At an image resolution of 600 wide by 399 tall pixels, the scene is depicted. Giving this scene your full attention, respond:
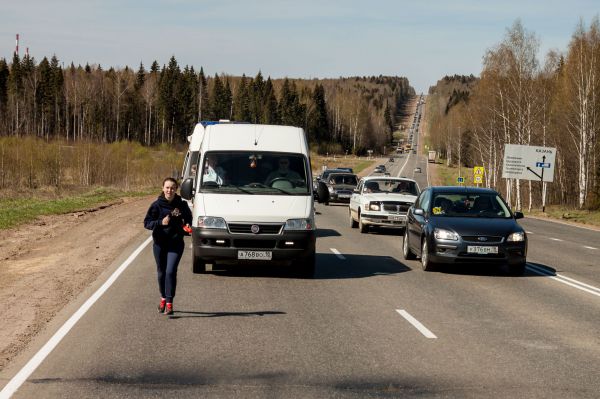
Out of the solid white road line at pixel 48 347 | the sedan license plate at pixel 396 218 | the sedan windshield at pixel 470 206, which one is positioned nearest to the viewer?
the solid white road line at pixel 48 347

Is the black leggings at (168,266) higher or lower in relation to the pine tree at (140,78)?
lower

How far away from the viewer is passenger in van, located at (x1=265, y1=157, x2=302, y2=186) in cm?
1414

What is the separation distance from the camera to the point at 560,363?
7496mm

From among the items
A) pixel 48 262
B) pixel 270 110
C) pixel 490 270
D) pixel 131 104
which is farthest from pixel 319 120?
pixel 48 262

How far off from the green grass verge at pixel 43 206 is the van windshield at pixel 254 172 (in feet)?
38.8

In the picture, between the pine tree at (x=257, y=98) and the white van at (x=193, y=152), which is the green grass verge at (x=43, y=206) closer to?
the white van at (x=193, y=152)

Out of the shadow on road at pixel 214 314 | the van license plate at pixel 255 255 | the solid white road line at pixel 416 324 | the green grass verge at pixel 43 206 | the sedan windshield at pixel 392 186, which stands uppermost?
the sedan windshield at pixel 392 186

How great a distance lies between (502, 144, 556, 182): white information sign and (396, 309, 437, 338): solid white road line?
4144 cm

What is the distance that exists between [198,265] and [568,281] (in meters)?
6.33

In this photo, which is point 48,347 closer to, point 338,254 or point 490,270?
point 490,270

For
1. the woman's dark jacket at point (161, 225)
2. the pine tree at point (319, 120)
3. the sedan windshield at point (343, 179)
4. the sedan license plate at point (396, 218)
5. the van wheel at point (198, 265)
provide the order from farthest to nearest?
the pine tree at point (319, 120) → the sedan windshield at point (343, 179) → the sedan license plate at point (396, 218) → the van wheel at point (198, 265) → the woman's dark jacket at point (161, 225)

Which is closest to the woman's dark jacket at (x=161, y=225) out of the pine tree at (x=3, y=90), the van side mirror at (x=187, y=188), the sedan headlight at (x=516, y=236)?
the van side mirror at (x=187, y=188)

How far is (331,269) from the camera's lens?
1511cm

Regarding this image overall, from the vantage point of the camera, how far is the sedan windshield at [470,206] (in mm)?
15625
